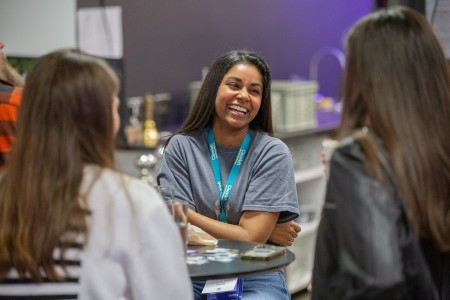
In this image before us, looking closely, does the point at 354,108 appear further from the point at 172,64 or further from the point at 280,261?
the point at 172,64

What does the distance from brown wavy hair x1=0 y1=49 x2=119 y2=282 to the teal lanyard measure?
1207 mm

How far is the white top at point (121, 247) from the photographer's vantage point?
1986 mm

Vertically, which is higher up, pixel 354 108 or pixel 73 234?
pixel 354 108

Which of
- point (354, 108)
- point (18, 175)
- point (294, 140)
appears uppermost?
point (354, 108)

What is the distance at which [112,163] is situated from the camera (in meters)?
2.06

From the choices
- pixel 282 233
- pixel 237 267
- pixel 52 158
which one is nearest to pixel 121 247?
pixel 52 158

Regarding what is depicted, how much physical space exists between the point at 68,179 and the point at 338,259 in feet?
2.12

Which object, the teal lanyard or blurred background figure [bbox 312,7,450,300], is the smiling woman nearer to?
the teal lanyard

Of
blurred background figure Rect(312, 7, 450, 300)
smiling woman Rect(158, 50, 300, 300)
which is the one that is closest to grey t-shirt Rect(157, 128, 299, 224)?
smiling woman Rect(158, 50, 300, 300)

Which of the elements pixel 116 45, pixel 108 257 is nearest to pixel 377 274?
pixel 108 257

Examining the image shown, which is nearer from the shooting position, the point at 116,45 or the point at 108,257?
the point at 108,257

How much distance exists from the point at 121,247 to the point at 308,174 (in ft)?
13.6

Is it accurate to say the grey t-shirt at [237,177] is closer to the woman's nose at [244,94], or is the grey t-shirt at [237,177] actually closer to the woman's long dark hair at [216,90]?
the woman's long dark hair at [216,90]

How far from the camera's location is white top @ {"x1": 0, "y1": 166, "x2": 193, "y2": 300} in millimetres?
1986
